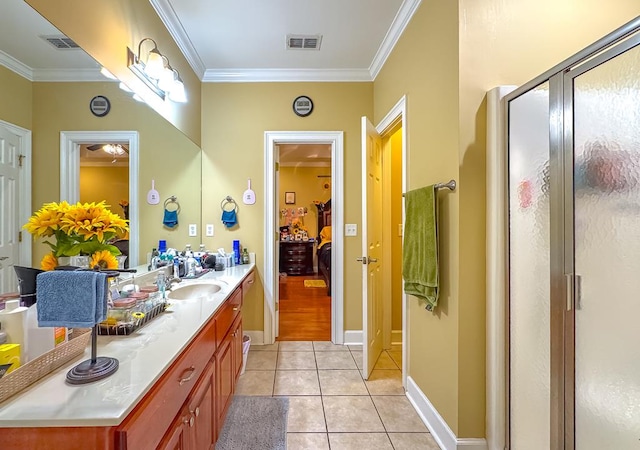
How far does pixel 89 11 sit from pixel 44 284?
1322 millimetres

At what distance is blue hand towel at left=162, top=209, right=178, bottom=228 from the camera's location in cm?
231

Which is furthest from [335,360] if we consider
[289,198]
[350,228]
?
[289,198]

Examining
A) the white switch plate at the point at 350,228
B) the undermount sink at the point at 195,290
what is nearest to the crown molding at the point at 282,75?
the white switch plate at the point at 350,228

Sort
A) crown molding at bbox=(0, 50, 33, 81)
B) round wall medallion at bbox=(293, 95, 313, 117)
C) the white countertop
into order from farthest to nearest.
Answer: round wall medallion at bbox=(293, 95, 313, 117), crown molding at bbox=(0, 50, 33, 81), the white countertop

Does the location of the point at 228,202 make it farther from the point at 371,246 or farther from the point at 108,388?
the point at 108,388

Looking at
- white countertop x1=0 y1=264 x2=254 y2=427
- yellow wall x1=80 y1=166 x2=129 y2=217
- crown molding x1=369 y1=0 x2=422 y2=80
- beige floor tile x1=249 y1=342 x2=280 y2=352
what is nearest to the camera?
white countertop x1=0 y1=264 x2=254 y2=427

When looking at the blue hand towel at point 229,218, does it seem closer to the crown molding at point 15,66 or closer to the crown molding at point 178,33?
the crown molding at point 178,33

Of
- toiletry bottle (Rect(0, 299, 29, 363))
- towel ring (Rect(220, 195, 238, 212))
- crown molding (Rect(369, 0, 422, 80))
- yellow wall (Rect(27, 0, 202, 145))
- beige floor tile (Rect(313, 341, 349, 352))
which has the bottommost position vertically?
beige floor tile (Rect(313, 341, 349, 352))

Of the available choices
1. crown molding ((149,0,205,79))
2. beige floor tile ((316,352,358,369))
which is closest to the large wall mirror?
crown molding ((149,0,205,79))

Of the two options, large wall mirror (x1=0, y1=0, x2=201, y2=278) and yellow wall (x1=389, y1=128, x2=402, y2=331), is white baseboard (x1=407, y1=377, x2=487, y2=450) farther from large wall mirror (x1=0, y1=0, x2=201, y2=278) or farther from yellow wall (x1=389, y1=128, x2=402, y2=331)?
large wall mirror (x1=0, y1=0, x2=201, y2=278)

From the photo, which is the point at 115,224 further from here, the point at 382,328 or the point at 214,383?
the point at 382,328

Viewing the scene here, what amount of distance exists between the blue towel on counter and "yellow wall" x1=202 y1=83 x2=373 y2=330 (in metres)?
2.28

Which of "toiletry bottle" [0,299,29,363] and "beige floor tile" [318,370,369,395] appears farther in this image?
"beige floor tile" [318,370,369,395]

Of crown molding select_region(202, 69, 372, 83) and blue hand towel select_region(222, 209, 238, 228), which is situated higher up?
crown molding select_region(202, 69, 372, 83)
